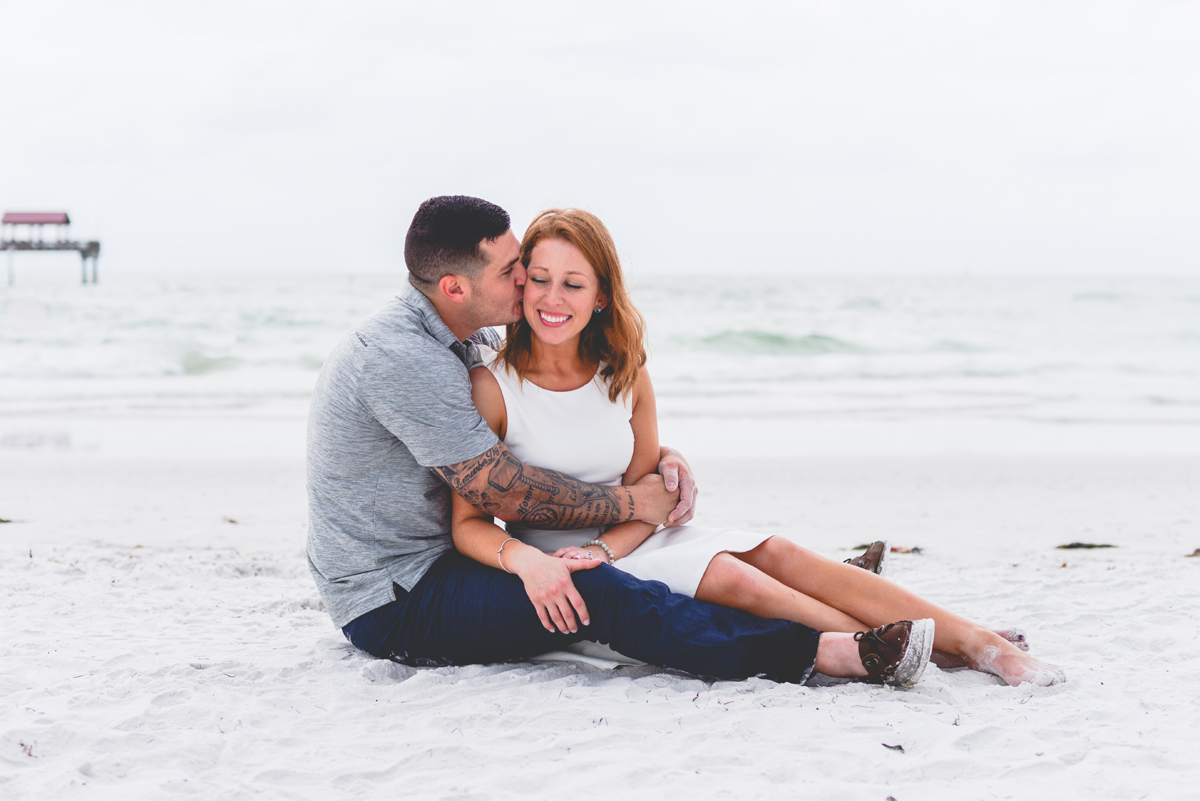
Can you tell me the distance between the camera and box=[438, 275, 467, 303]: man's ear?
3.18m

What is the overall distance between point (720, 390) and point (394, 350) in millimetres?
13166

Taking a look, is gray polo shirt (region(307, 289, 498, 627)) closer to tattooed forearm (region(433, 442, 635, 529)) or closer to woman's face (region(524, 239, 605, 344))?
tattooed forearm (region(433, 442, 635, 529))

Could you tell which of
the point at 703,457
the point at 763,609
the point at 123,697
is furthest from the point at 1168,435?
the point at 123,697

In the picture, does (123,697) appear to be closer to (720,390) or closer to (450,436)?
(450,436)

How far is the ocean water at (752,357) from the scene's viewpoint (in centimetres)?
1277

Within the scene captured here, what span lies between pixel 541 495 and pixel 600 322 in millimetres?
782

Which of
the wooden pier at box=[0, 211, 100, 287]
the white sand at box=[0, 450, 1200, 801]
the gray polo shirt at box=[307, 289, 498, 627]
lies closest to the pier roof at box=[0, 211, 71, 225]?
the wooden pier at box=[0, 211, 100, 287]

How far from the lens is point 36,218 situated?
35906 millimetres

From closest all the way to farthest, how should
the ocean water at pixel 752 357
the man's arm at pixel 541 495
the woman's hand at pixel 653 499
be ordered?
the man's arm at pixel 541 495 → the woman's hand at pixel 653 499 → the ocean water at pixel 752 357

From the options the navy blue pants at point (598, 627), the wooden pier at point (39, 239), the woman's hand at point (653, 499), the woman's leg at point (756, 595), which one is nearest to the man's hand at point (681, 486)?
the woman's hand at point (653, 499)

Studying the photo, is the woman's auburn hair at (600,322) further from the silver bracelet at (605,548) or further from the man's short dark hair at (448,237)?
the silver bracelet at (605,548)

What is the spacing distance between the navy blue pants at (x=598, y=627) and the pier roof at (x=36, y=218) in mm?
39432

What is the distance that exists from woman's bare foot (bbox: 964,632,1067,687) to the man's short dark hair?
7.36 feet

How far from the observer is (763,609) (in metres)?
3.17
